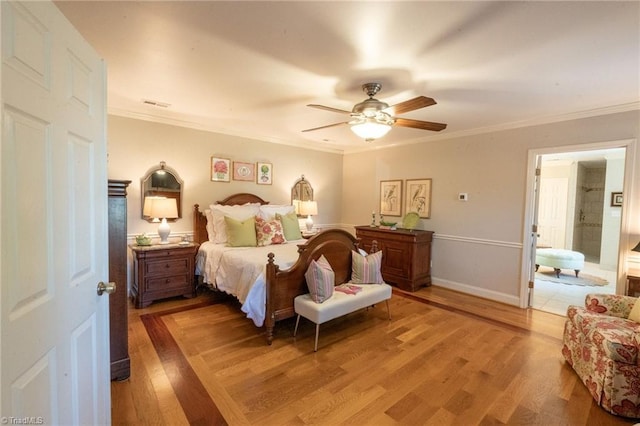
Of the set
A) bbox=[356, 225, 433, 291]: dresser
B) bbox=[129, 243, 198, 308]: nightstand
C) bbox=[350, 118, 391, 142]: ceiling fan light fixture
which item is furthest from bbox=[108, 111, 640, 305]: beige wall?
bbox=[350, 118, 391, 142]: ceiling fan light fixture

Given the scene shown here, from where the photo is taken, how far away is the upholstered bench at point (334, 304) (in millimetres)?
2635

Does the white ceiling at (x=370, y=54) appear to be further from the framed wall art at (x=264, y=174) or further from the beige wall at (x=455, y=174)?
the framed wall art at (x=264, y=174)

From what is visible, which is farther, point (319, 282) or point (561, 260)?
point (561, 260)

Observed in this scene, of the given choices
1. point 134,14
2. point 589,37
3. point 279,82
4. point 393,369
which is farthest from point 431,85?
point 393,369

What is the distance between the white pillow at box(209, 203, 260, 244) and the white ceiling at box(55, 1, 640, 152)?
4.48 ft

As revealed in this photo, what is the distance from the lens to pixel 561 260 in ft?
16.9

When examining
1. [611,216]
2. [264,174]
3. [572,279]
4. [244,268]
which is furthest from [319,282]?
[611,216]

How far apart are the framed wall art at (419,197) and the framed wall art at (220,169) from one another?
2.99 m

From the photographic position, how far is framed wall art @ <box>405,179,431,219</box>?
473 cm

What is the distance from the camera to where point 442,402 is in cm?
199

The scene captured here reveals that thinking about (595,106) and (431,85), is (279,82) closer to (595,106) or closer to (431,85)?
(431,85)

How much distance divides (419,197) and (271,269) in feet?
10.2

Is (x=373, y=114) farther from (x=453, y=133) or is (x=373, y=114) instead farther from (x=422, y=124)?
(x=453, y=133)

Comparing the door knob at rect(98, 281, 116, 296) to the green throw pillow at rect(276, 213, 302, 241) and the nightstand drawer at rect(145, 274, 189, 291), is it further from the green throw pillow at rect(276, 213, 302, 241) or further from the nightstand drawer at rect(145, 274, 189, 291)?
the green throw pillow at rect(276, 213, 302, 241)
